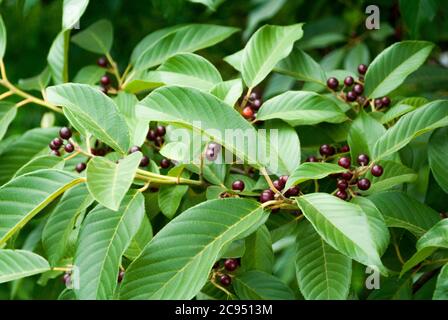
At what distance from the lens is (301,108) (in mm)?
1223

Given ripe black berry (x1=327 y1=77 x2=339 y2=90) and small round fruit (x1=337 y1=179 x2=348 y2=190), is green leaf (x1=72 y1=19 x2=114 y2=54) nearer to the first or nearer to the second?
ripe black berry (x1=327 y1=77 x2=339 y2=90)

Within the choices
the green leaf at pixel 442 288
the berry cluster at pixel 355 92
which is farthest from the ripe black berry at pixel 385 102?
the green leaf at pixel 442 288

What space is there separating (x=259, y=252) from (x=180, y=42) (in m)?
0.59

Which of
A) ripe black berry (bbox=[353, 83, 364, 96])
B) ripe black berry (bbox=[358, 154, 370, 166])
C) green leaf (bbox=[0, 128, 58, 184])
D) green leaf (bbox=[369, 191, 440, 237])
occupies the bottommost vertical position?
green leaf (bbox=[369, 191, 440, 237])

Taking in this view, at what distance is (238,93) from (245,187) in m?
0.17

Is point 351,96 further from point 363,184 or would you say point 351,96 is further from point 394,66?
point 363,184

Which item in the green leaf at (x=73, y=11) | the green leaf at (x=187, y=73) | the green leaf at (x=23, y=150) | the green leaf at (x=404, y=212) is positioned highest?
the green leaf at (x=73, y=11)

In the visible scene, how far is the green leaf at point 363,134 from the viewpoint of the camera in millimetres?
1206

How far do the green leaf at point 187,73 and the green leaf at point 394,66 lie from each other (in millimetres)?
309

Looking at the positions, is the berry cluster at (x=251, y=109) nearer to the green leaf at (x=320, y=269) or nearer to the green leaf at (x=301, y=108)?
the green leaf at (x=301, y=108)

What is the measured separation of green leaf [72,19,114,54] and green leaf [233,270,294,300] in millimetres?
762

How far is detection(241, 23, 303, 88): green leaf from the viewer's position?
1288 millimetres

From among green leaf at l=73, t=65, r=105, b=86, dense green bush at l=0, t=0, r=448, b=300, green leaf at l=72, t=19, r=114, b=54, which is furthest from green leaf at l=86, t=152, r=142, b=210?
green leaf at l=72, t=19, r=114, b=54
